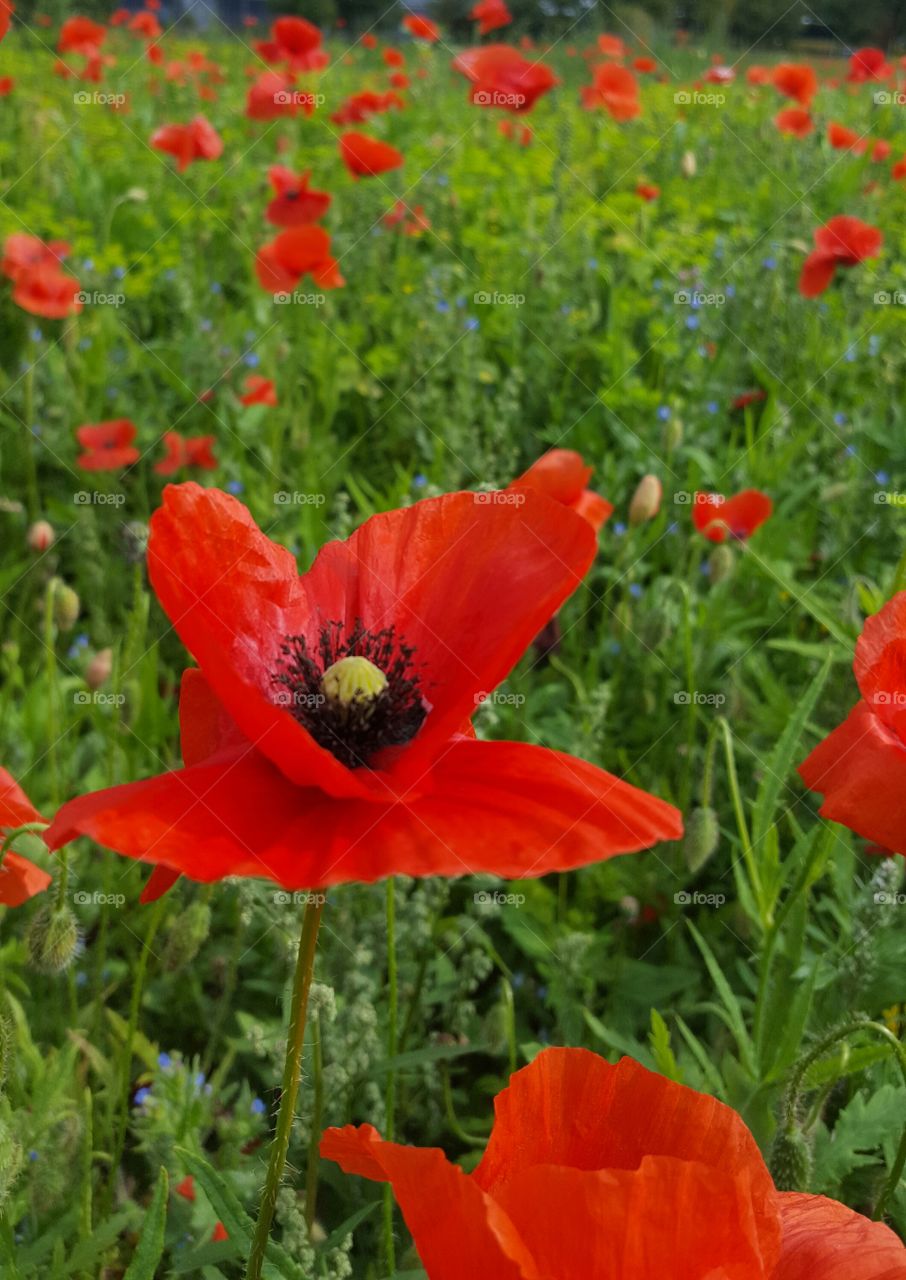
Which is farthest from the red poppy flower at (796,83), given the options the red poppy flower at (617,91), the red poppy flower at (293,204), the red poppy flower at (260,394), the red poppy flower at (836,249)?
the red poppy flower at (260,394)

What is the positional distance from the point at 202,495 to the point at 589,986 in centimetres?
131

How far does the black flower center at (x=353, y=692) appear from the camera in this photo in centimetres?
87

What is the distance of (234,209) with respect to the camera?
202 inches

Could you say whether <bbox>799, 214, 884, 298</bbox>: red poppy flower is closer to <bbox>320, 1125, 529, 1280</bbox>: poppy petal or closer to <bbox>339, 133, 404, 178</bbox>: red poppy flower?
<bbox>339, 133, 404, 178</bbox>: red poppy flower

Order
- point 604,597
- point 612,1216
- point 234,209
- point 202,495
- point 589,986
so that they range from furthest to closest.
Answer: point 234,209 → point 604,597 → point 589,986 → point 202,495 → point 612,1216

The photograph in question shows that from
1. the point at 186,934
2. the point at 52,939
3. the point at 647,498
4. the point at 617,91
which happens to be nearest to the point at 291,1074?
the point at 52,939

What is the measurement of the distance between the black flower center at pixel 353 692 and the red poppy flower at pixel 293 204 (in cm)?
327

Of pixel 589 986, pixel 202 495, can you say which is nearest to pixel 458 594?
pixel 202 495

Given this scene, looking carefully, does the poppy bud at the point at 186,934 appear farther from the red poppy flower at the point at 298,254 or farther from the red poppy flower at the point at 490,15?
the red poppy flower at the point at 490,15

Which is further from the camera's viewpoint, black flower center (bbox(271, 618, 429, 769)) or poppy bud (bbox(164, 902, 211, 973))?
poppy bud (bbox(164, 902, 211, 973))

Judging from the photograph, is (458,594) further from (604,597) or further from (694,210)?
(694,210)

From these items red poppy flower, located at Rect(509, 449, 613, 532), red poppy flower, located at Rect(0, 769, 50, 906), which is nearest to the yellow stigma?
red poppy flower, located at Rect(0, 769, 50, 906)

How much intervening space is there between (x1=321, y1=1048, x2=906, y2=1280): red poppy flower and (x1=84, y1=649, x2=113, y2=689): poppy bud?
5.25 feet

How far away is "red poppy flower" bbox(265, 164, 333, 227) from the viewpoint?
394 cm
